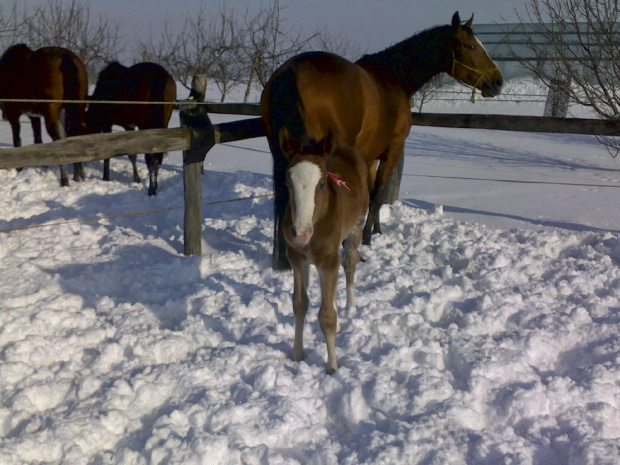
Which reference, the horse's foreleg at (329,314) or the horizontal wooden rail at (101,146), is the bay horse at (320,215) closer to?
the horse's foreleg at (329,314)

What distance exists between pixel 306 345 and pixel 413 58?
3.09 meters

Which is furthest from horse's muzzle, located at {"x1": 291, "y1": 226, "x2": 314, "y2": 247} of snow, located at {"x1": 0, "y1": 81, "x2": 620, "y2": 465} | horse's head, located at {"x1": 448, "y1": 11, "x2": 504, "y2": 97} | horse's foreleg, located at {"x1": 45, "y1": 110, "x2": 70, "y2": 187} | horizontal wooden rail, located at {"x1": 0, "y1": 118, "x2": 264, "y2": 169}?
horse's foreleg, located at {"x1": 45, "y1": 110, "x2": 70, "y2": 187}

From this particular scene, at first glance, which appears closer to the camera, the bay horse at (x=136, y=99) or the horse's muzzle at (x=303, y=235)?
the horse's muzzle at (x=303, y=235)

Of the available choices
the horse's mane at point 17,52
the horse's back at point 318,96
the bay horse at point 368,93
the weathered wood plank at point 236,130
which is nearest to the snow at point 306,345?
the bay horse at point 368,93

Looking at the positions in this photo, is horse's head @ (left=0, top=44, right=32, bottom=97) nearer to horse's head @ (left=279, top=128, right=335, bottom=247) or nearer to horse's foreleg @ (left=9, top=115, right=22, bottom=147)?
horse's foreleg @ (left=9, top=115, right=22, bottom=147)

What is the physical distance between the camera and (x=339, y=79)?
3.89 m

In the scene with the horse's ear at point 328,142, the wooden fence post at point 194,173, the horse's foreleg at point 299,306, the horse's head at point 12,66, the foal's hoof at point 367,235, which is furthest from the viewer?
the horse's head at point 12,66

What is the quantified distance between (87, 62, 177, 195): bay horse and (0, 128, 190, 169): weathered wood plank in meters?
2.47

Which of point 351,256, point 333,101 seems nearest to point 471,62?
point 333,101

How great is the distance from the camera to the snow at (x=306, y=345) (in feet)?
7.36

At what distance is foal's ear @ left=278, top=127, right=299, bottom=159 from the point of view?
8.57 ft

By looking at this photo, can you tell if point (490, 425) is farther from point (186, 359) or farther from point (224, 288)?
point (224, 288)

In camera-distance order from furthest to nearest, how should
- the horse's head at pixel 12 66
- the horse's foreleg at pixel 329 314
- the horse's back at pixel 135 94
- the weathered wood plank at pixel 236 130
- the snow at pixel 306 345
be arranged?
the horse's head at pixel 12 66 → the horse's back at pixel 135 94 → the weathered wood plank at pixel 236 130 → the horse's foreleg at pixel 329 314 → the snow at pixel 306 345

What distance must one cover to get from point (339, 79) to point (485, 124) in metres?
2.27
